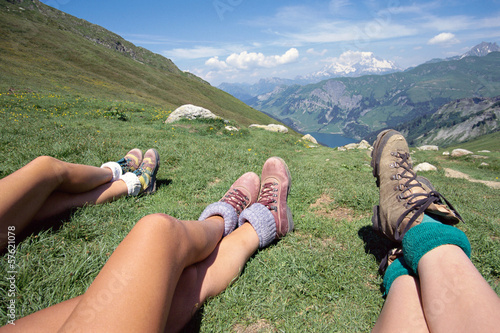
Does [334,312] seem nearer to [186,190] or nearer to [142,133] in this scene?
[186,190]

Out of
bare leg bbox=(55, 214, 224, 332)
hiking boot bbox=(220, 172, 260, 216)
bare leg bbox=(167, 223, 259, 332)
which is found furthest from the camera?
hiking boot bbox=(220, 172, 260, 216)

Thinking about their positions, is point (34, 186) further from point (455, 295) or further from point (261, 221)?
point (455, 295)

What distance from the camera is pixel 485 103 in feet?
655

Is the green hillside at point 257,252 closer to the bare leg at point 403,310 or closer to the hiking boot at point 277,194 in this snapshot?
the hiking boot at point 277,194

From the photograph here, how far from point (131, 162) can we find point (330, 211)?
3.92 metres

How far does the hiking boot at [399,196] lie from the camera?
2.41 m

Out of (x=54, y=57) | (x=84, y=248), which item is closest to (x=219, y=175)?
(x=84, y=248)

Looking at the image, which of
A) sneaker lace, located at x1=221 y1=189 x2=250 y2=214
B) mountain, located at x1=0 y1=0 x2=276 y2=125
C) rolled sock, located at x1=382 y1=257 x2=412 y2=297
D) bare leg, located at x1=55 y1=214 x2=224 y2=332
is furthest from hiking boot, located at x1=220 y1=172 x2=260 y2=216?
mountain, located at x1=0 y1=0 x2=276 y2=125

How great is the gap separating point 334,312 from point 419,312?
752 mm

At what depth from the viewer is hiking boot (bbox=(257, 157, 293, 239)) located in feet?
10.4

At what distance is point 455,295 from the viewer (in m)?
1.58

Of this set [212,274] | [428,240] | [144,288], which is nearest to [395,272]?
[428,240]

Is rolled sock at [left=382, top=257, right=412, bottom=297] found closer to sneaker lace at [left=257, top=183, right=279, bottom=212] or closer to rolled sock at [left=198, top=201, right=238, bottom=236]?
sneaker lace at [left=257, top=183, right=279, bottom=212]

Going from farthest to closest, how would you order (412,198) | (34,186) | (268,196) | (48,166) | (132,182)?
(132,182) → (268,196) → (412,198) → (48,166) → (34,186)
